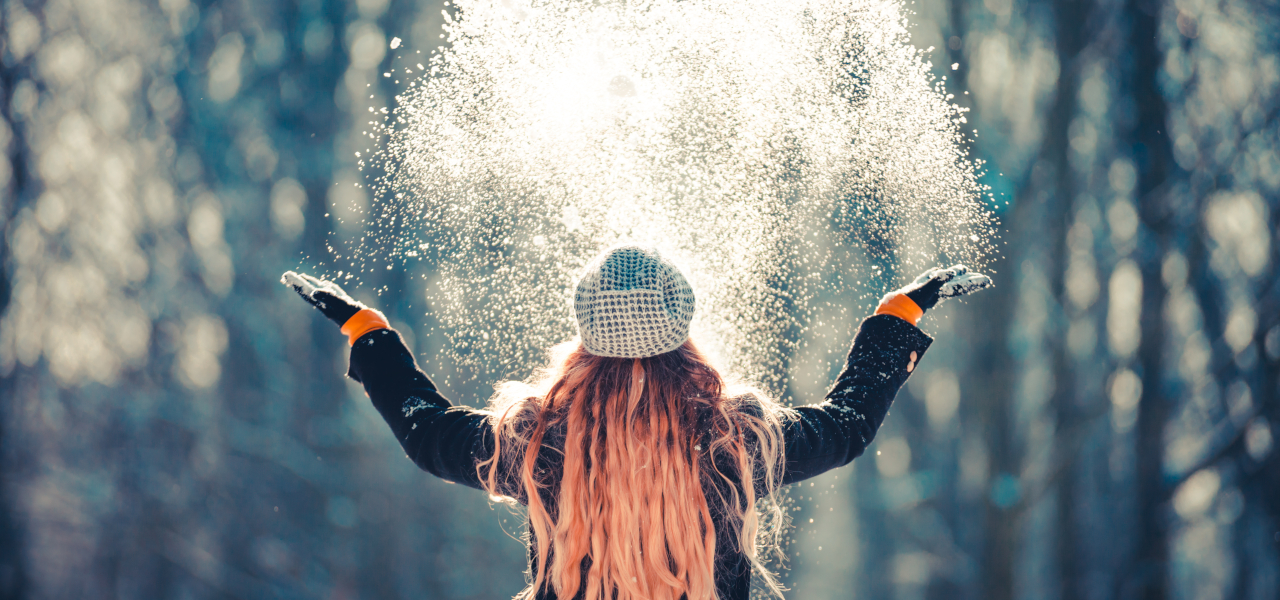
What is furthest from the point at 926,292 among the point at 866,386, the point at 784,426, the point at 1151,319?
→ the point at 1151,319

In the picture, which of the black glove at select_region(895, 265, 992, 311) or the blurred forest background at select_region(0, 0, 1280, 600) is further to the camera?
the blurred forest background at select_region(0, 0, 1280, 600)

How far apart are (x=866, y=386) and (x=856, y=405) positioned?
5 centimetres

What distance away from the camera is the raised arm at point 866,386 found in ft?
3.81

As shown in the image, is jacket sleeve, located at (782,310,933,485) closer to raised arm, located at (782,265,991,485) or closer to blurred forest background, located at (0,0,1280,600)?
raised arm, located at (782,265,991,485)

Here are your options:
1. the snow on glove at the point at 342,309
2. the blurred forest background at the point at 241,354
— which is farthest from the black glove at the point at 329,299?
the blurred forest background at the point at 241,354

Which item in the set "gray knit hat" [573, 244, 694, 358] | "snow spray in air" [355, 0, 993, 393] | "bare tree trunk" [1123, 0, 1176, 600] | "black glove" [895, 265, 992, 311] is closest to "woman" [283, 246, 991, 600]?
"gray knit hat" [573, 244, 694, 358]

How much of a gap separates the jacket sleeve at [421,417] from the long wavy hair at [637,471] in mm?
46

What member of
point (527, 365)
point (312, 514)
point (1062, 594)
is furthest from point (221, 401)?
point (1062, 594)

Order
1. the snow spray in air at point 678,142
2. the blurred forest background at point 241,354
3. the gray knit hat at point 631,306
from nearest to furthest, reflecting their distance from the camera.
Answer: the gray knit hat at point 631,306 → the snow spray in air at point 678,142 → the blurred forest background at point 241,354

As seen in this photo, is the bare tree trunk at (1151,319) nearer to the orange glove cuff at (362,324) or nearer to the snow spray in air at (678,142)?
the snow spray in air at (678,142)

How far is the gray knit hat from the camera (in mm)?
1066

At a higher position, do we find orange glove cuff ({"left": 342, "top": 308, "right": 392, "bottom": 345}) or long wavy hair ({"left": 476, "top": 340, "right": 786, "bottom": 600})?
orange glove cuff ({"left": 342, "top": 308, "right": 392, "bottom": 345})

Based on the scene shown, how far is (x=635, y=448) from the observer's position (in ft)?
3.60

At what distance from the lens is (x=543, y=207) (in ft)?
9.84
